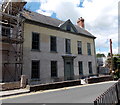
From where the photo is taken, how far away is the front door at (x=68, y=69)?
19594 millimetres

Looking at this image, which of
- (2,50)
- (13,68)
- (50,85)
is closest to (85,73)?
(50,85)

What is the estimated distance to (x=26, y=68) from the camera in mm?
15000

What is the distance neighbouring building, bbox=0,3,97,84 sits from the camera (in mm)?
13984

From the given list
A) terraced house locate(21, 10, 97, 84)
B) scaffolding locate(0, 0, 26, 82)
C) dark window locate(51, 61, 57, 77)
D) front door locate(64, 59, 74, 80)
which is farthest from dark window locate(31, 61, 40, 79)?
front door locate(64, 59, 74, 80)

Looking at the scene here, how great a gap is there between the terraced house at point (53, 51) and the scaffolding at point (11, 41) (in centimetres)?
83

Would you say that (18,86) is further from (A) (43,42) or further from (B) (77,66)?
(B) (77,66)

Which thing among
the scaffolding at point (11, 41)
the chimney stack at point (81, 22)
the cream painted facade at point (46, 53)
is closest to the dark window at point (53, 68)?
the cream painted facade at point (46, 53)

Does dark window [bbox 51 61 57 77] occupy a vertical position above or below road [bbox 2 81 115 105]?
above

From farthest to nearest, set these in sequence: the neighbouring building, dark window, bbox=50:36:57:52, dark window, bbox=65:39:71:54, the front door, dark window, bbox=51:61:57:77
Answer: dark window, bbox=65:39:71:54 < the front door < dark window, bbox=50:36:57:52 < dark window, bbox=51:61:57:77 < the neighbouring building

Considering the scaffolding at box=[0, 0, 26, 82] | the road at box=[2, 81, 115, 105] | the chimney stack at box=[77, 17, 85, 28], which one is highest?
the chimney stack at box=[77, 17, 85, 28]

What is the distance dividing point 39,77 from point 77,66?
744 centimetres

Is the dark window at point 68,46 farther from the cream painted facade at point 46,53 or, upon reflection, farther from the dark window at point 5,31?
the dark window at point 5,31

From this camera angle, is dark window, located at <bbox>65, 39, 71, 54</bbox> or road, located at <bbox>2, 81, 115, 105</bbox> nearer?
road, located at <bbox>2, 81, 115, 105</bbox>

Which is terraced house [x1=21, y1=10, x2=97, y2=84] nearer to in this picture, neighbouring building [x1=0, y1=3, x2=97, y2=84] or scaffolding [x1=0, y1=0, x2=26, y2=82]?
neighbouring building [x1=0, y1=3, x2=97, y2=84]
